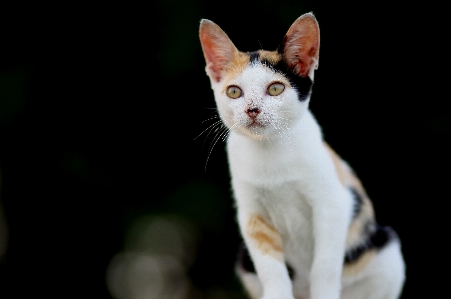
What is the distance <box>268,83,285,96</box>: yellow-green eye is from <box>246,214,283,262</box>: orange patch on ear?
49cm

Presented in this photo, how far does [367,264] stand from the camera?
7.02 ft

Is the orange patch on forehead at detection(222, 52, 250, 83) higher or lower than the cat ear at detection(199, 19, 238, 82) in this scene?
lower

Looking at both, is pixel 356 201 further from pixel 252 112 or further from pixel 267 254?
pixel 252 112

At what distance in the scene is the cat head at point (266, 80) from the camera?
1.74 m

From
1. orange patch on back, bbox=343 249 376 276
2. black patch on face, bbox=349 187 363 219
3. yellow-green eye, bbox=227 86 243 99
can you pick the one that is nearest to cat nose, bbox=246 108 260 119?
yellow-green eye, bbox=227 86 243 99

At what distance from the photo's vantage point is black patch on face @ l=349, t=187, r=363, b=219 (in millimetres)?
2137

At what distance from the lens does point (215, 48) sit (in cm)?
190

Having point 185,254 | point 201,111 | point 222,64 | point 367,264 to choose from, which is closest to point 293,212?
point 367,264

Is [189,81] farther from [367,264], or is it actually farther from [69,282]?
[367,264]

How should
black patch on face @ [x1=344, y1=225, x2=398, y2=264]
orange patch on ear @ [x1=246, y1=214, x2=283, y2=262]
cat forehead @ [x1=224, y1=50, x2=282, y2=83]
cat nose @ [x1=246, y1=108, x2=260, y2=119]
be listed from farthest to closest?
1. black patch on face @ [x1=344, y1=225, x2=398, y2=264]
2. orange patch on ear @ [x1=246, y1=214, x2=283, y2=262]
3. cat forehead @ [x1=224, y1=50, x2=282, y2=83]
4. cat nose @ [x1=246, y1=108, x2=260, y2=119]

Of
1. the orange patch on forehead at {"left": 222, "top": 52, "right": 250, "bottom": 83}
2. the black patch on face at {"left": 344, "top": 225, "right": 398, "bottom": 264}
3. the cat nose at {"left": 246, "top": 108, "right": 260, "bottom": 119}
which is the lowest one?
the black patch on face at {"left": 344, "top": 225, "right": 398, "bottom": 264}

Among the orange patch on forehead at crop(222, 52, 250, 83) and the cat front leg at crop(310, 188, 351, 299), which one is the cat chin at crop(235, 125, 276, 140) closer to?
the orange patch on forehead at crop(222, 52, 250, 83)

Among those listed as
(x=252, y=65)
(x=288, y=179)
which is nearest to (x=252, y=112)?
(x=252, y=65)

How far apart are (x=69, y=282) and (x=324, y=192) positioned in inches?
93.8
